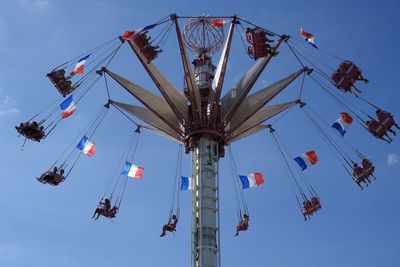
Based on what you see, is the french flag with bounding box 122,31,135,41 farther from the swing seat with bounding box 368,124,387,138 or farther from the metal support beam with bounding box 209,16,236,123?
the swing seat with bounding box 368,124,387,138

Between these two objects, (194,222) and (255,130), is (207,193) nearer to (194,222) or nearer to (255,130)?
(194,222)

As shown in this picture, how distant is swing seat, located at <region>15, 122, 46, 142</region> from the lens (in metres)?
42.7

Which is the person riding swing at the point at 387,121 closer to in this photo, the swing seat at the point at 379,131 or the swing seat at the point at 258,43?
the swing seat at the point at 379,131

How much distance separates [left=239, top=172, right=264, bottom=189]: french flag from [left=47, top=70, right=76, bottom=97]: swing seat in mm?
16804

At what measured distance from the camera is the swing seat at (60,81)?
43716 millimetres

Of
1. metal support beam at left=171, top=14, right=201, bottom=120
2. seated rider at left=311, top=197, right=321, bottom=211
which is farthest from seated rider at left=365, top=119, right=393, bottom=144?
metal support beam at left=171, top=14, right=201, bottom=120

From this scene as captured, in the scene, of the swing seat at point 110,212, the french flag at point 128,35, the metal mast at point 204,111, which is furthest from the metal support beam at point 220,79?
the swing seat at point 110,212

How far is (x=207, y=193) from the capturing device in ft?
141

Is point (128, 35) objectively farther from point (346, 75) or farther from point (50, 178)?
point (346, 75)

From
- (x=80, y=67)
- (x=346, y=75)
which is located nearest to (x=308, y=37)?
(x=346, y=75)

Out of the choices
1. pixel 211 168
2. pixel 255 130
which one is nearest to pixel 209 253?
pixel 211 168

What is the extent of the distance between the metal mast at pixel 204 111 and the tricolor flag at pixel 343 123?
4.79 m

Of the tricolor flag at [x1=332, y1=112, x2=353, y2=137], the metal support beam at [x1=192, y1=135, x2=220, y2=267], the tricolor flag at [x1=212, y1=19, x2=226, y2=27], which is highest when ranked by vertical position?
the tricolor flag at [x1=212, y1=19, x2=226, y2=27]

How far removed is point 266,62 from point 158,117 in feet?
33.2
